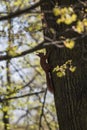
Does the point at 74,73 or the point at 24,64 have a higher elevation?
the point at 74,73

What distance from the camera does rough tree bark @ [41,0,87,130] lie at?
4098mm

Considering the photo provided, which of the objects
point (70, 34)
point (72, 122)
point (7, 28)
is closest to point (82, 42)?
point (70, 34)

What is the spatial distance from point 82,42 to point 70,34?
0.14 metres

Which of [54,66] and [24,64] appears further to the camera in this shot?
[24,64]

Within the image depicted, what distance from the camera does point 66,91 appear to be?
4.21 meters

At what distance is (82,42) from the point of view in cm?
411

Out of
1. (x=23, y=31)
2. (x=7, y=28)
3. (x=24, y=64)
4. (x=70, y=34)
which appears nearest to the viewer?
(x=70, y=34)

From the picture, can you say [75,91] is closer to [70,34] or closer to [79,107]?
[79,107]

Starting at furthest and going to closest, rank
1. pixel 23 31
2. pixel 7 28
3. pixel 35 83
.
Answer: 1. pixel 35 83
2. pixel 7 28
3. pixel 23 31

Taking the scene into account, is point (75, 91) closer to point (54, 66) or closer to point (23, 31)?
point (54, 66)

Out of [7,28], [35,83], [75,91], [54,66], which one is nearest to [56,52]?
[54,66]

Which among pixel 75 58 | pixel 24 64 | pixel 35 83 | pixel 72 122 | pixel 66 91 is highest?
pixel 75 58

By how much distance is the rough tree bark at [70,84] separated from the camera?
4.10m

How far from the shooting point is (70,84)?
4.16 metres
